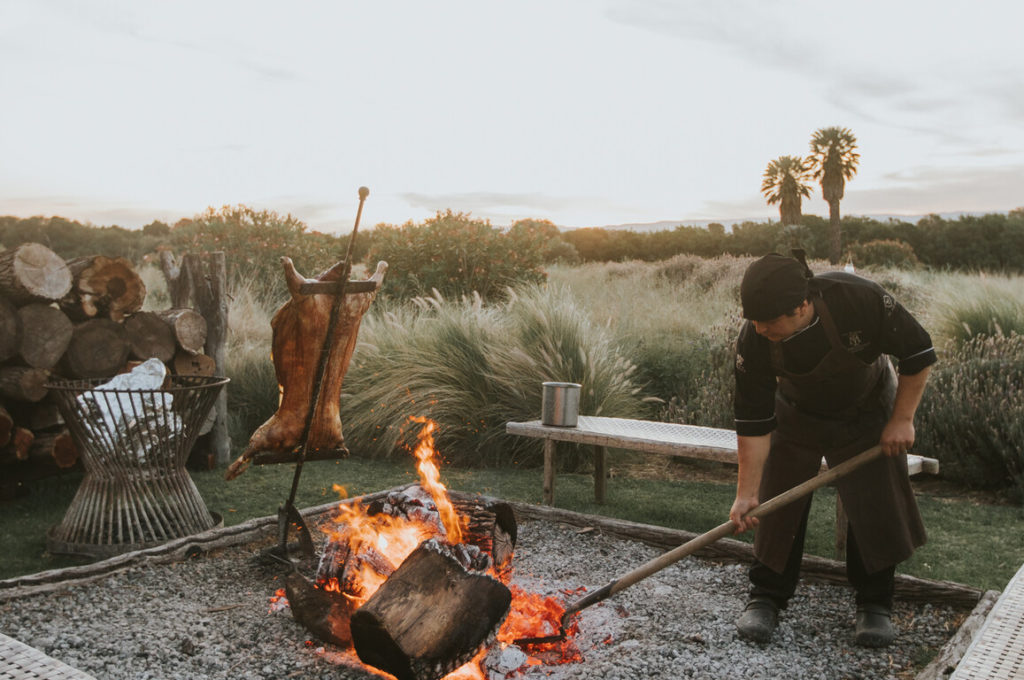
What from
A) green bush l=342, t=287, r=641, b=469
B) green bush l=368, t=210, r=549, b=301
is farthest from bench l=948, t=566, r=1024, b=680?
green bush l=368, t=210, r=549, b=301

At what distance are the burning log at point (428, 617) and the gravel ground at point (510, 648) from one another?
184 mm

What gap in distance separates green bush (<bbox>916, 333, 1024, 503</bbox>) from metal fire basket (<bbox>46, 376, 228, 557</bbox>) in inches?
191

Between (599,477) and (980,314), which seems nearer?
(599,477)

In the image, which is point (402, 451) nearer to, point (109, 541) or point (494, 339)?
point (494, 339)

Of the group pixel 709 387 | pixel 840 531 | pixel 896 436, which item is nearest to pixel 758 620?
pixel 896 436

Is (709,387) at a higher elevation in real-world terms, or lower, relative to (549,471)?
higher

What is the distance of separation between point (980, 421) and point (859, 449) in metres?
3.27

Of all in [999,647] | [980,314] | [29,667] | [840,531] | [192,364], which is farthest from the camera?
[980,314]

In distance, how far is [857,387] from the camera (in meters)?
2.77

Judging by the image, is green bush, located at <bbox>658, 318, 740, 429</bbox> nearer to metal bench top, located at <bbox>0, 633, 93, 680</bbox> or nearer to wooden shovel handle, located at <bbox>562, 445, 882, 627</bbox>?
wooden shovel handle, located at <bbox>562, 445, 882, 627</bbox>

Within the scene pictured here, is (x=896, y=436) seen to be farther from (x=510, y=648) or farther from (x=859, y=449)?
(x=510, y=648)

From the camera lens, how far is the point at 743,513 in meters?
2.71

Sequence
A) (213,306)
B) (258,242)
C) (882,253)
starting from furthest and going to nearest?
1. (882,253)
2. (258,242)
3. (213,306)

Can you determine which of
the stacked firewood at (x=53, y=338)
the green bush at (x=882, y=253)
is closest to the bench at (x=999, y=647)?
the stacked firewood at (x=53, y=338)
